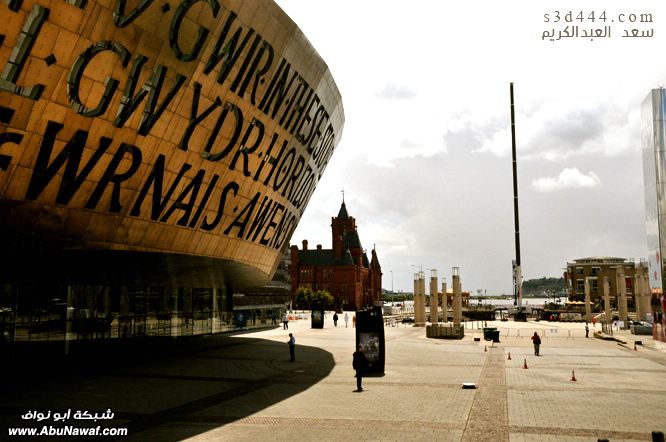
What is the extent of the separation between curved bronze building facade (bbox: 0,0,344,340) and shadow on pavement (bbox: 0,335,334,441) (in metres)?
4.86

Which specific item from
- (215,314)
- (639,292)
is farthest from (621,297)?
(215,314)

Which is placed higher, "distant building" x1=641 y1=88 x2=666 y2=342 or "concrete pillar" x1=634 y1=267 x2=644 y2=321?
"distant building" x1=641 y1=88 x2=666 y2=342

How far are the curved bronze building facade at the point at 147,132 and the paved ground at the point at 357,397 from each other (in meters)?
5.40

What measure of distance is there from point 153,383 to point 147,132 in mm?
10177

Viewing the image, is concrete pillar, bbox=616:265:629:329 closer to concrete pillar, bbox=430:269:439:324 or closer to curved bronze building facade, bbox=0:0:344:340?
concrete pillar, bbox=430:269:439:324

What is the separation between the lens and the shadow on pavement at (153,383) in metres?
15.1

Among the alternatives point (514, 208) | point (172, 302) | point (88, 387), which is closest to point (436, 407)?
point (88, 387)

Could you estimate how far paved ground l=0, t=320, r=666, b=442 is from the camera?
14008 mm

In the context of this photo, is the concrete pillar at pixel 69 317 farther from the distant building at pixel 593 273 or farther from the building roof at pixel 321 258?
the distant building at pixel 593 273

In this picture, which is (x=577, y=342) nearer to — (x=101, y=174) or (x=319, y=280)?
(x=101, y=174)

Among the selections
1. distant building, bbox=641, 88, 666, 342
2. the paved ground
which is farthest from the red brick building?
the paved ground

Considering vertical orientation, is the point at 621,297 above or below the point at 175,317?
above

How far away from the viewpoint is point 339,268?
142 m

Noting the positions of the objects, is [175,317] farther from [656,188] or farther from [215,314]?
[656,188]
